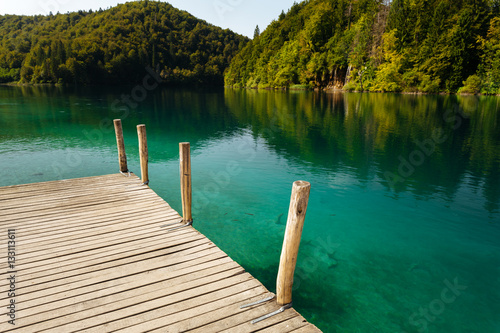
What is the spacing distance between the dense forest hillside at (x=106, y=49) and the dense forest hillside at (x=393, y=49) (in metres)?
65.9

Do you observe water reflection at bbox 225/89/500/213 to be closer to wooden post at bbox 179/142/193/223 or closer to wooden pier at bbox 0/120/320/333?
wooden post at bbox 179/142/193/223

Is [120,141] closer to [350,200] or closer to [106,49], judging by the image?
[350,200]

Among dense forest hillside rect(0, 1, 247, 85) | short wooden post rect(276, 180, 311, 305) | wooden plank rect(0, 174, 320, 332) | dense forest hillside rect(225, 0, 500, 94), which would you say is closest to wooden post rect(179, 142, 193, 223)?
wooden plank rect(0, 174, 320, 332)

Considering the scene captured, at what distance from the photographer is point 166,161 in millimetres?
18578

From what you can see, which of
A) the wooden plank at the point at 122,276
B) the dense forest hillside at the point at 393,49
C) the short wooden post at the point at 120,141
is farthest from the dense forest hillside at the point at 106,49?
the wooden plank at the point at 122,276

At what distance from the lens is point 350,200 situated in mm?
12977

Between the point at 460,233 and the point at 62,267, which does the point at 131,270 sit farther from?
the point at 460,233

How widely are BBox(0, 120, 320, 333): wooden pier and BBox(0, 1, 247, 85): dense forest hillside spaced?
140394mm

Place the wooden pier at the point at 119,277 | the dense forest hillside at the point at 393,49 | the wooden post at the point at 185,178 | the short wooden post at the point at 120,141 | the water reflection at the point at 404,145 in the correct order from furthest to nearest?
the dense forest hillside at the point at 393,49, the water reflection at the point at 404,145, the short wooden post at the point at 120,141, the wooden post at the point at 185,178, the wooden pier at the point at 119,277

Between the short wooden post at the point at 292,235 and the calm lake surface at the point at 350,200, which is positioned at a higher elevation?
the short wooden post at the point at 292,235

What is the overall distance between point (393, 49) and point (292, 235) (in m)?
94.8

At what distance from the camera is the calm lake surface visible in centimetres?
712

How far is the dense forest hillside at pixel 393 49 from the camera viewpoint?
68.5 meters

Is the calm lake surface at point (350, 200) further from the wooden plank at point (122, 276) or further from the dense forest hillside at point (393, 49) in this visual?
the dense forest hillside at point (393, 49)
